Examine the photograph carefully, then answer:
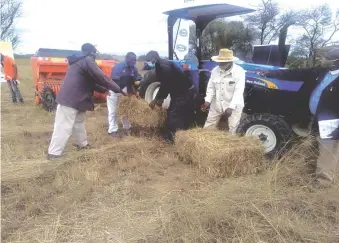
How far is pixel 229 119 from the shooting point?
5.16m

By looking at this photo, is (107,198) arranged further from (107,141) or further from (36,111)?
(36,111)

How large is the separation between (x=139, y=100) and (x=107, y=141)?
38.1 inches

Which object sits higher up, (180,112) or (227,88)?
(227,88)

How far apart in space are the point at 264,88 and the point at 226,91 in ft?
2.24

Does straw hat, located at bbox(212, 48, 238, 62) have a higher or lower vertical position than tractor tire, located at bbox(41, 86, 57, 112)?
higher

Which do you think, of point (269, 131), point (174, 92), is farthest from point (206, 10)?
point (269, 131)

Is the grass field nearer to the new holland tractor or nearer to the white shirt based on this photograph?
the new holland tractor

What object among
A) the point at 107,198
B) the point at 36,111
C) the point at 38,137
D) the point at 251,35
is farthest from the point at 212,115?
the point at 36,111

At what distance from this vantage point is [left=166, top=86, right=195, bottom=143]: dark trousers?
5.86m

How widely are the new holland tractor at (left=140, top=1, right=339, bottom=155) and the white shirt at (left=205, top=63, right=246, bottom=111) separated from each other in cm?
39

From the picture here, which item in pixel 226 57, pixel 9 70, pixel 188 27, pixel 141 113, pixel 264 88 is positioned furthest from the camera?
pixel 9 70

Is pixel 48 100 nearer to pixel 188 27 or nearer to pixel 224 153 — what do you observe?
pixel 188 27

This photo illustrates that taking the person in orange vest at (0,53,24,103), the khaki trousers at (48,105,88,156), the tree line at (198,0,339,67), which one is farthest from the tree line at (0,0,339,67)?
the person in orange vest at (0,53,24,103)

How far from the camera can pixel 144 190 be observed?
391cm
